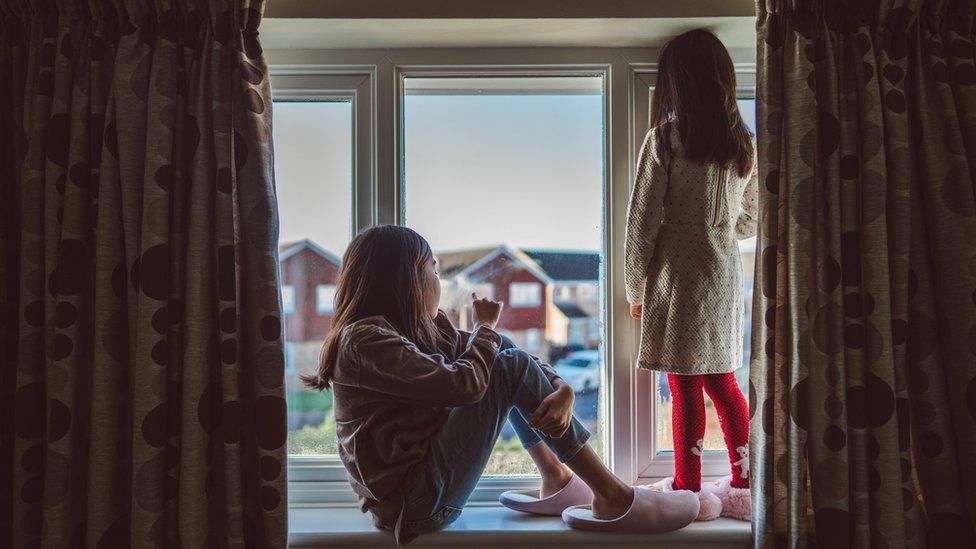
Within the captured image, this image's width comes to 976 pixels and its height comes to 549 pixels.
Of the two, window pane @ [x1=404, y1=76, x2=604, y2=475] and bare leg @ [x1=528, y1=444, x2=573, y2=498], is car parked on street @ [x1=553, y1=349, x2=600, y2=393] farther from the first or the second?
bare leg @ [x1=528, y1=444, x2=573, y2=498]

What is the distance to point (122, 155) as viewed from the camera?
4.28ft

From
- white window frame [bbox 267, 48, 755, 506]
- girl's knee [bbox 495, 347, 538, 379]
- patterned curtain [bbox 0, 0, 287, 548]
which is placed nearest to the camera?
patterned curtain [bbox 0, 0, 287, 548]

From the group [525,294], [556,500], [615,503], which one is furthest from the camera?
[525,294]

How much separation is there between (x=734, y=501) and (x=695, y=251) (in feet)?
1.94

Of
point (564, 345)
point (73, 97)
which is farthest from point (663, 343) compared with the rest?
point (73, 97)

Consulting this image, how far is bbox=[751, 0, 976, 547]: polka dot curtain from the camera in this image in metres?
1.28

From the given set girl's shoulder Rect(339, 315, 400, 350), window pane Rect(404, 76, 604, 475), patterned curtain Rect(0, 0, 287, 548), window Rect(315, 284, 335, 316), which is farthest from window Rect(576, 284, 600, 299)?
patterned curtain Rect(0, 0, 287, 548)

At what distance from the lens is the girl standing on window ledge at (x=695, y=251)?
1452 mm

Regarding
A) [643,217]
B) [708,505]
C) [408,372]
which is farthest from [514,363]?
[708,505]

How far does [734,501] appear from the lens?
58.0 inches

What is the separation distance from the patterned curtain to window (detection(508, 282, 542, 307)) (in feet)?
1.99

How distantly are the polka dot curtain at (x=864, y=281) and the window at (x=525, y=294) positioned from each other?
0.54 m

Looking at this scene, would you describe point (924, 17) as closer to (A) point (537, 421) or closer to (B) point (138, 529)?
(A) point (537, 421)

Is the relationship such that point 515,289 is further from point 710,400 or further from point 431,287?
point 710,400
